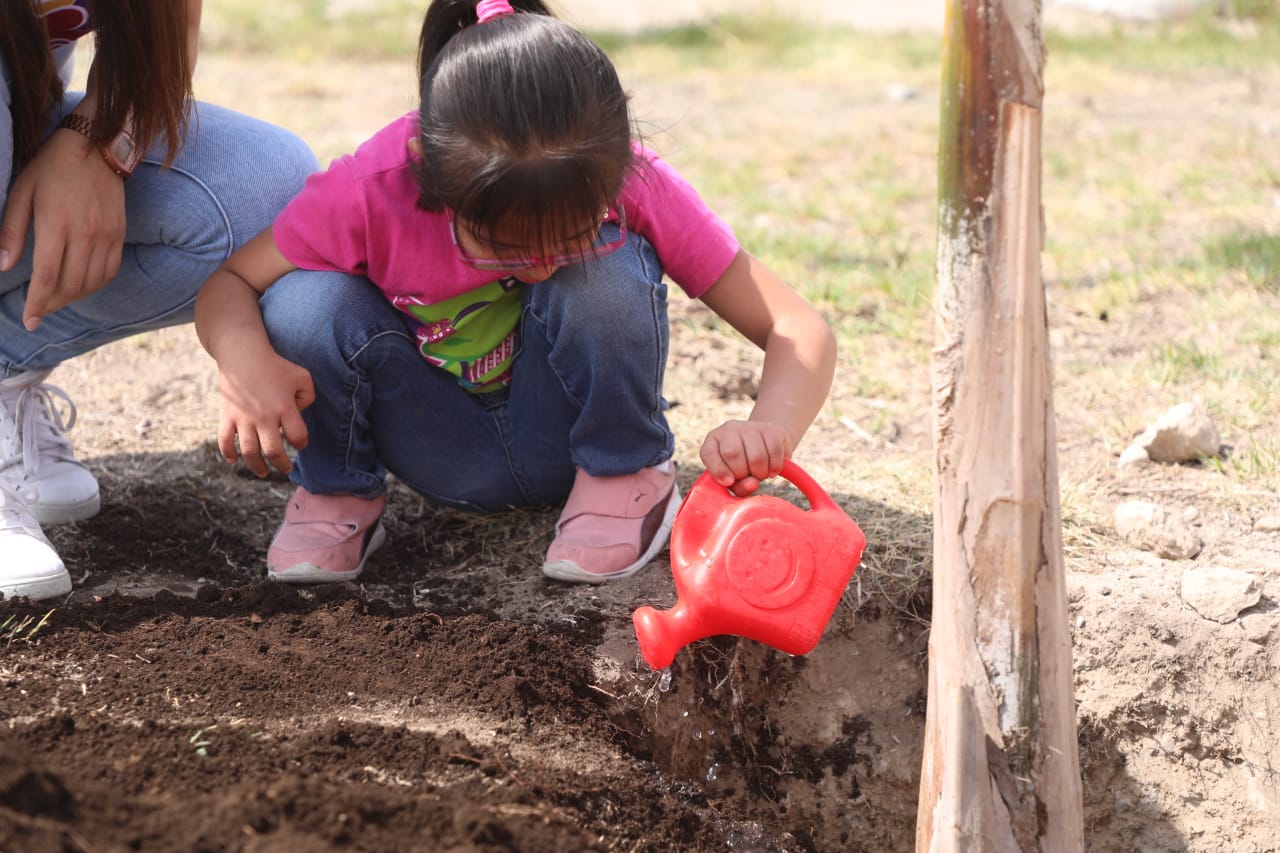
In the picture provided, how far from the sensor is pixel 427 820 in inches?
54.7

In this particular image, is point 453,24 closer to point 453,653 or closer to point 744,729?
point 453,653

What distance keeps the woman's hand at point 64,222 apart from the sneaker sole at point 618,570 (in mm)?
875

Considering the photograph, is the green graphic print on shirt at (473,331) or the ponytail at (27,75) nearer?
the ponytail at (27,75)

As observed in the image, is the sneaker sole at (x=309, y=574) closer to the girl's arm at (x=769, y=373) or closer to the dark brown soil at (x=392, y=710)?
the dark brown soil at (x=392, y=710)

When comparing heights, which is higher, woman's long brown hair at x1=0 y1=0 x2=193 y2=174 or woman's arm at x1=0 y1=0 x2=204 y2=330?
woman's long brown hair at x1=0 y1=0 x2=193 y2=174

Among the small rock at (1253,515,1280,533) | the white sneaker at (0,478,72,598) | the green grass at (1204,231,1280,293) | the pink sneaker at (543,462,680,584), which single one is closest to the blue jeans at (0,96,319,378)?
the white sneaker at (0,478,72,598)

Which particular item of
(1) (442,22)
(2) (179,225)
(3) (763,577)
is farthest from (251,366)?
(3) (763,577)

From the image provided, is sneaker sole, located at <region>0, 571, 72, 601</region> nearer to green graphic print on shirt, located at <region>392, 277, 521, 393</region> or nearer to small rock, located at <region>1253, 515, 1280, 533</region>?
green graphic print on shirt, located at <region>392, 277, 521, 393</region>

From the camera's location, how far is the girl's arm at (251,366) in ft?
6.25

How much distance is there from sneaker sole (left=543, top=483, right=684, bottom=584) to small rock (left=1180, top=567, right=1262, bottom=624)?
0.87 m

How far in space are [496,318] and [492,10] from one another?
511mm

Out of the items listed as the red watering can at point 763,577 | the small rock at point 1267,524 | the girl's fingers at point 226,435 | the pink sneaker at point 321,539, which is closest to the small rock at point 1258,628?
the small rock at point 1267,524

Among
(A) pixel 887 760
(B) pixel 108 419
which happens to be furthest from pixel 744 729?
(B) pixel 108 419

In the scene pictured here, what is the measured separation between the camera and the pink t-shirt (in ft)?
6.43
